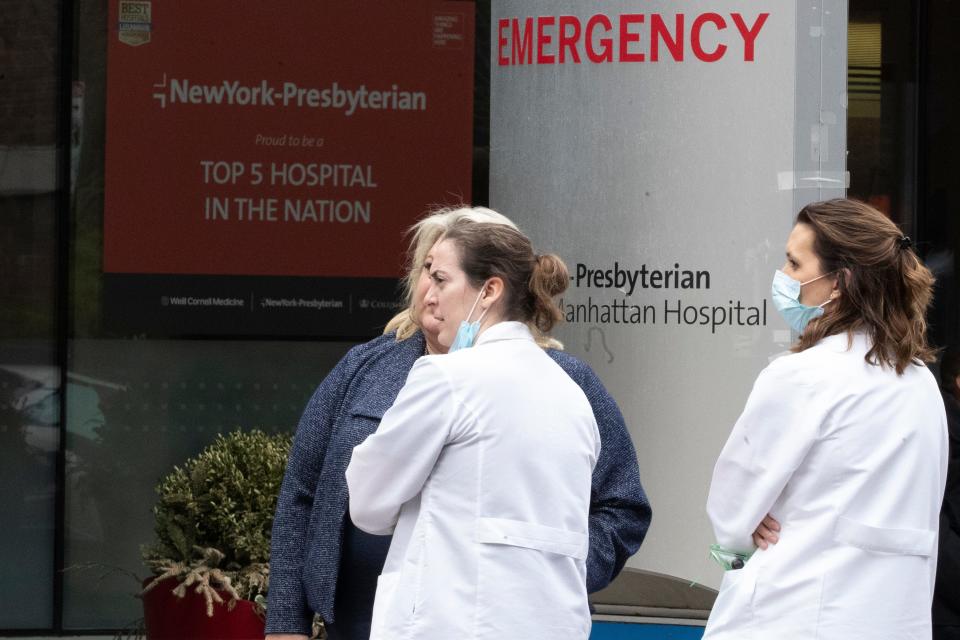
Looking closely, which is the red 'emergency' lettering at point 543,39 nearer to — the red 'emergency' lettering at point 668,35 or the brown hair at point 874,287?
the red 'emergency' lettering at point 668,35

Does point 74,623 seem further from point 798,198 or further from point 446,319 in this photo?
point 446,319

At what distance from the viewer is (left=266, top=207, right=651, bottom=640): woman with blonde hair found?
335cm

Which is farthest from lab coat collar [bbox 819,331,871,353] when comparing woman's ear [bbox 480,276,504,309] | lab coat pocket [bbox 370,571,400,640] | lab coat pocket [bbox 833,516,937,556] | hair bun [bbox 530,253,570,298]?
lab coat pocket [bbox 370,571,400,640]

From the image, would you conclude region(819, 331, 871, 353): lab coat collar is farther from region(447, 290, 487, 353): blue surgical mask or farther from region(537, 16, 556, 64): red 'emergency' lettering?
region(537, 16, 556, 64): red 'emergency' lettering

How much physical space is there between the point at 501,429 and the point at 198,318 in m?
5.27

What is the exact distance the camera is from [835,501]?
9.82ft

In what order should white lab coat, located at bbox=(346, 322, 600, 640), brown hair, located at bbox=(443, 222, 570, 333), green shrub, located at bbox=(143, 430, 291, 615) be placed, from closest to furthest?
1. white lab coat, located at bbox=(346, 322, 600, 640)
2. brown hair, located at bbox=(443, 222, 570, 333)
3. green shrub, located at bbox=(143, 430, 291, 615)

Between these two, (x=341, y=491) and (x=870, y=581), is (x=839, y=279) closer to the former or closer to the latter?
(x=870, y=581)

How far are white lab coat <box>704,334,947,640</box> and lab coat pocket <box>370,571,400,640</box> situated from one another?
0.73 metres

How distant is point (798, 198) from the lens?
4.71m

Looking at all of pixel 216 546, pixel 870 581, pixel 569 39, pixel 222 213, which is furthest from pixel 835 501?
pixel 222 213

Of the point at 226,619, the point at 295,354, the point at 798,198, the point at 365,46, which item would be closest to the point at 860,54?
the point at 365,46

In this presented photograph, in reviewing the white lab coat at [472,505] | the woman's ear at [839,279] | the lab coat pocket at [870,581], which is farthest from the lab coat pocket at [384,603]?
the woman's ear at [839,279]

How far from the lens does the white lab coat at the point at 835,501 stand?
2982 mm
